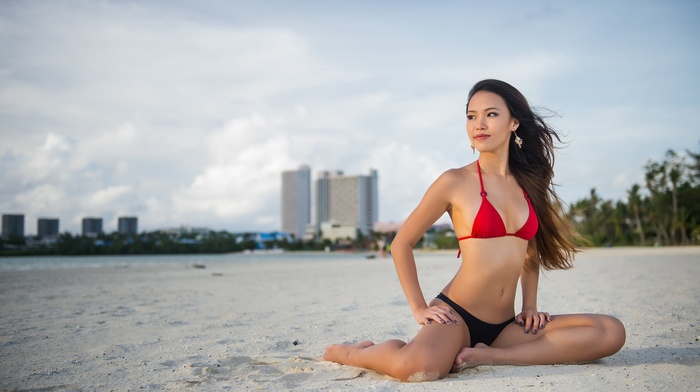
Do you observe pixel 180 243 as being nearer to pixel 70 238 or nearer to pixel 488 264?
pixel 70 238

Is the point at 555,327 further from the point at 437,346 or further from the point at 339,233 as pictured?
the point at 339,233

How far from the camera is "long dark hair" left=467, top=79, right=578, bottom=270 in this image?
11.8 feet

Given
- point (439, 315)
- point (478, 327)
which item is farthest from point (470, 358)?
point (439, 315)

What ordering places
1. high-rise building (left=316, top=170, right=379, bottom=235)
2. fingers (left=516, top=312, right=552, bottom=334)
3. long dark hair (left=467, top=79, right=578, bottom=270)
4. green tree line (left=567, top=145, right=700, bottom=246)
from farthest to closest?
→ 1. high-rise building (left=316, top=170, right=379, bottom=235)
2. green tree line (left=567, top=145, right=700, bottom=246)
3. long dark hair (left=467, top=79, right=578, bottom=270)
4. fingers (left=516, top=312, right=552, bottom=334)

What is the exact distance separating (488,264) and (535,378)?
680mm

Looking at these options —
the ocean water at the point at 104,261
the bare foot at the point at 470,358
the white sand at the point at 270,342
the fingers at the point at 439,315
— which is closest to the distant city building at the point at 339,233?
the ocean water at the point at 104,261

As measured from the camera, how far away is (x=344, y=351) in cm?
351

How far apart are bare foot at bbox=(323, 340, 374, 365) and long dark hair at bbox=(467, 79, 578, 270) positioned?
126cm

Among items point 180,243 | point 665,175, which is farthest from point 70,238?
point 665,175

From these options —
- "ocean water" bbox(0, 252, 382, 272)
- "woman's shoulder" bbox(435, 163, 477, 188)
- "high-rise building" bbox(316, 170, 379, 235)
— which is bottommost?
"ocean water" bbox(0, 252, 382, 272)

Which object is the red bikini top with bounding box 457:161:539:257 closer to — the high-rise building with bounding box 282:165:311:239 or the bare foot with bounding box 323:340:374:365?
the bare foot with bounding box 323:340:374:365

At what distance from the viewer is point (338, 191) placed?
480ft

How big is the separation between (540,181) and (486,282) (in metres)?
0.86

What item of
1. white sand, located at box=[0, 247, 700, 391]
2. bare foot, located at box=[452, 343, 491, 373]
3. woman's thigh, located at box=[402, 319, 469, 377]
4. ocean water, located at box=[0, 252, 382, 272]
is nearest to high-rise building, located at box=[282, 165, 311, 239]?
ocean water, located at box=[0, 252, 382, 272]
